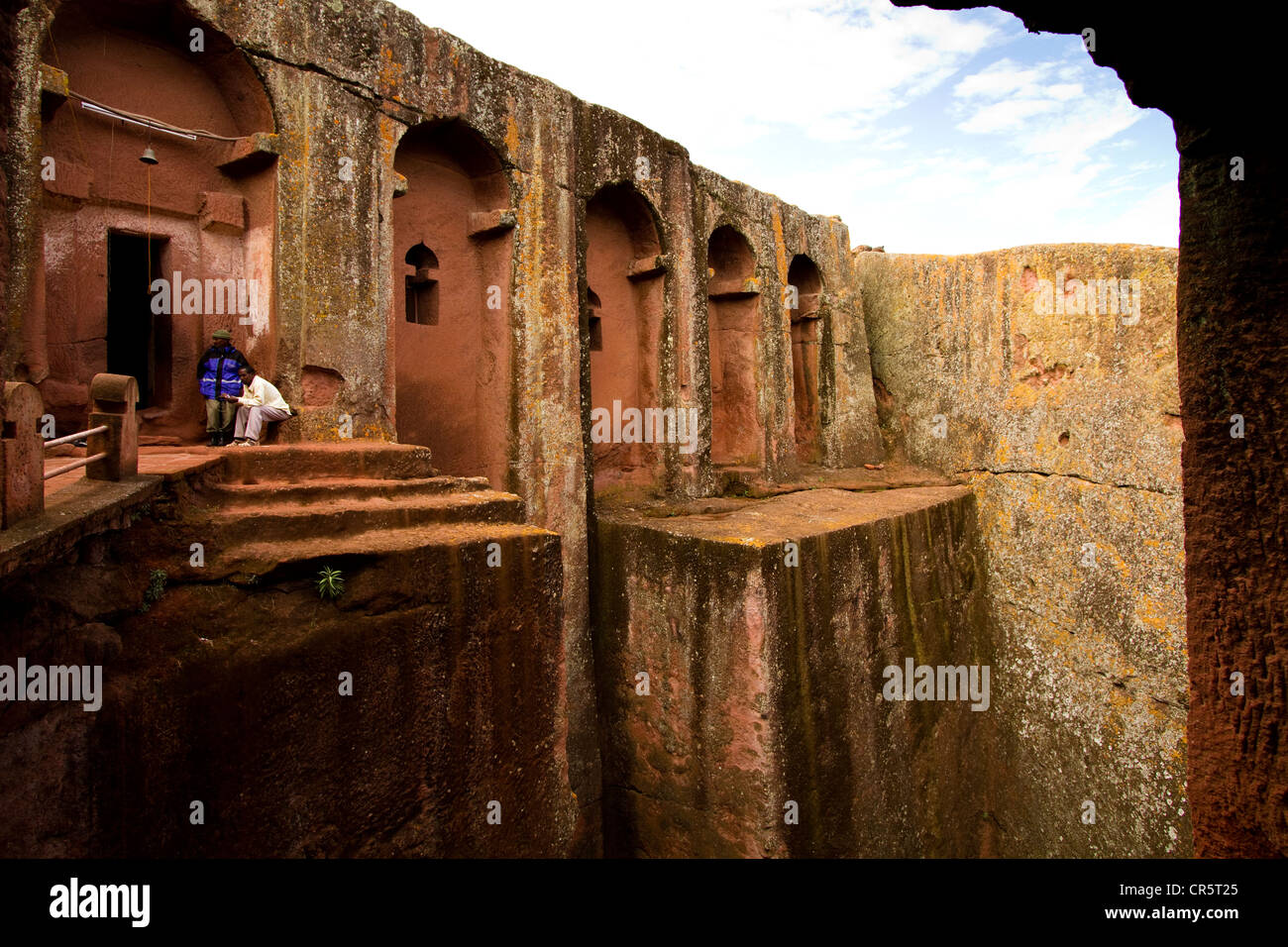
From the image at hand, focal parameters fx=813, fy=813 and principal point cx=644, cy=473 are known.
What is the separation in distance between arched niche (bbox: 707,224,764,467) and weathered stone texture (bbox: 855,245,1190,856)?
99.0 inches

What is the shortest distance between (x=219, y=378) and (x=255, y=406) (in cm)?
38

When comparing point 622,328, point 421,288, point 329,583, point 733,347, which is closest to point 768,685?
point 329,583

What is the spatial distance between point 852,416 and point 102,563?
8816 millimetres

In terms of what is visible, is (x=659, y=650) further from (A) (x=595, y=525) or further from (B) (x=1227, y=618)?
(B) (x=1227, y=618)

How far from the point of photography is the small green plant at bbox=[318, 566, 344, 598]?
3299 millimetres

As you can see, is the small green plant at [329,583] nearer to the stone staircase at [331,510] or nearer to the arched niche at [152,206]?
the stone staircase at [331,510]

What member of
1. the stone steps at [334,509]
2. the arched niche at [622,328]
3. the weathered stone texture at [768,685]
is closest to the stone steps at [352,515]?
the stone steps at [334,509]

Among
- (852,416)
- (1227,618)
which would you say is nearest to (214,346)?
(1227,618)

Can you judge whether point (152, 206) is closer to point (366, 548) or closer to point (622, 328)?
point (366, 548)

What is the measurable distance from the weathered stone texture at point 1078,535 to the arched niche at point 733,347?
2514 mm

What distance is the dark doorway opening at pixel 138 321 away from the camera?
5.55 m

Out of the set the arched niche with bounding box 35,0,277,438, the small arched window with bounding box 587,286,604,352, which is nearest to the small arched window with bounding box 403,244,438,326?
the arched niche with bounding box 35,0,277,438

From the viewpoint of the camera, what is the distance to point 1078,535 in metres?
8.43

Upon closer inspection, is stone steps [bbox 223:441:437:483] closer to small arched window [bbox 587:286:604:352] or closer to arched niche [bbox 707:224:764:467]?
small arched window [bbox 587:286:604:352]
